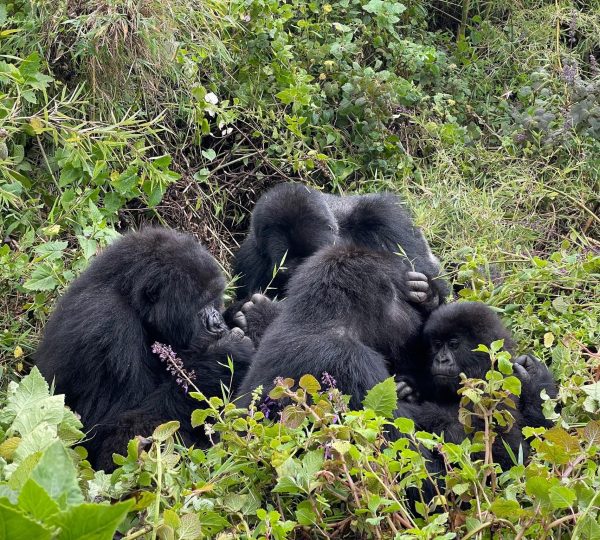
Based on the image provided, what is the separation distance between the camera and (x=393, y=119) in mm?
6348

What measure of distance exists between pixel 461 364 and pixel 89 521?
2337mm

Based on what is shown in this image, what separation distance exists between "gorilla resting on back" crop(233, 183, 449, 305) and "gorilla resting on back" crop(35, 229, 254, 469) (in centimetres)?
81

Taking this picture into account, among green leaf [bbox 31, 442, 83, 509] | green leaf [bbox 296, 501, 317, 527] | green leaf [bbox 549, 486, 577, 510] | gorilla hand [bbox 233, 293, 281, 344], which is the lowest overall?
gorilla hand [bbox 233, 293, 281, 344]

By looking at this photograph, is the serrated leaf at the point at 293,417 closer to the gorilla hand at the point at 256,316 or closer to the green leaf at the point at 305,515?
the green leaf at the point at 305,515

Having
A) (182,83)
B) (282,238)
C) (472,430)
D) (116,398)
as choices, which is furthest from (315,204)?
(472,430)

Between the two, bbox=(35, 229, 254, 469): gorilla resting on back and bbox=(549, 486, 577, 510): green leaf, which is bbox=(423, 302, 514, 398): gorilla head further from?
bbox=(549, 486, 577, 510): green leaf

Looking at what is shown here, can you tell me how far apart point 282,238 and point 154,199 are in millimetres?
705

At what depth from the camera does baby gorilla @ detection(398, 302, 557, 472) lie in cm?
354

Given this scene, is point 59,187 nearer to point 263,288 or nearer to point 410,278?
point 263,288

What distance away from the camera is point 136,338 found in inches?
153

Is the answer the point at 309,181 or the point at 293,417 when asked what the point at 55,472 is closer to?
the point at 293,417

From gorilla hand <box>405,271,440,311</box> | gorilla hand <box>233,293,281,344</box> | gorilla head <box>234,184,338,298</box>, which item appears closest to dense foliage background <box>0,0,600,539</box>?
gorilla hand <box>405,271,440,311</box>

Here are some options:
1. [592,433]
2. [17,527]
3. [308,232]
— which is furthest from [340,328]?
[17,527]

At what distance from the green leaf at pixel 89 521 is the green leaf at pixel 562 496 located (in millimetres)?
1231
